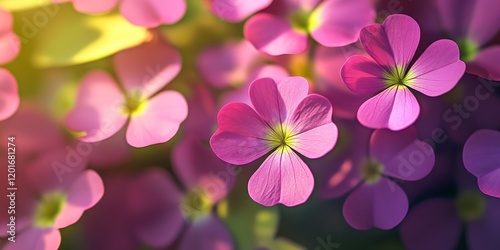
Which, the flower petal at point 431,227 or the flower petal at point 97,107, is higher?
the flower petal at point 97,107

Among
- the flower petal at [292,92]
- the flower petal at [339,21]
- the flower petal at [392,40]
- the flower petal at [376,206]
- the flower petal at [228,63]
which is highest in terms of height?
the flower petal at [392,40]

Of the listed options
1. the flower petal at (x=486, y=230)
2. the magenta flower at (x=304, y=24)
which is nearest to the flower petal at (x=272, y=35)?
the magenta flower at (x=304, y=24)

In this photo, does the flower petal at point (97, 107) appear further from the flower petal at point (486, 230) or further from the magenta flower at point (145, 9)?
the flower petal at point (486, 230)

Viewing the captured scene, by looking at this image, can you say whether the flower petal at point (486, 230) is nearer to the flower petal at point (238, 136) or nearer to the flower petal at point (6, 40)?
the flower petal at point (238, 136)

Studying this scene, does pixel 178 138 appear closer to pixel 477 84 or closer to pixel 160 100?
pixel 160 100

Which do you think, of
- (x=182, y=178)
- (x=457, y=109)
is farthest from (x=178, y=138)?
(x=457, y=109)

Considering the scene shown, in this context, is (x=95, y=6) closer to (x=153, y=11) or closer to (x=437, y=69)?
(x=153, y=11)

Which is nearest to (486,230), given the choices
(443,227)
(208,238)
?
(443,227)
